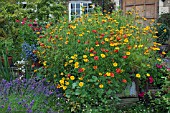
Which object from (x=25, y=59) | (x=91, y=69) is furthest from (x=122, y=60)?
(x=25, y=59)

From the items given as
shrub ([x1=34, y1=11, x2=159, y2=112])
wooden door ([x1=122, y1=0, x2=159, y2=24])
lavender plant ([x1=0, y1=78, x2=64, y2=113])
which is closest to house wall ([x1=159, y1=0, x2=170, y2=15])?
wooden door ([x1=122, y1=0, x2=159, y2=24])

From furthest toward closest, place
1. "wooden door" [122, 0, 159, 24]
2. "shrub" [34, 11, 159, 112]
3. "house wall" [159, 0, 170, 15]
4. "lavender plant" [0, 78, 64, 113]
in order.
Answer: "wooden door" [122, 0, 159, 24], "house wall" [159, 0, 170, 15], "shrub" [34, 11, 159, 112], "lavender plant" [0, 78, 64, 113]

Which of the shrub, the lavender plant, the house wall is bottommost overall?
the lavender plant

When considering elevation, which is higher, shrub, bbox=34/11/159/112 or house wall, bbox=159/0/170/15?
house wall, bbox=159/0/170/15

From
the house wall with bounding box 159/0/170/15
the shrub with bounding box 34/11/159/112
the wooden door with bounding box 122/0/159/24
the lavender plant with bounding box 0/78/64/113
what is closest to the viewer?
the lavender plant with bounding box 0/78/64/113

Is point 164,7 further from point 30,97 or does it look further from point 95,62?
point 30,97

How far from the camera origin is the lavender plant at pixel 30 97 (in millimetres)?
3955

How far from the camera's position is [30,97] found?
171 inches

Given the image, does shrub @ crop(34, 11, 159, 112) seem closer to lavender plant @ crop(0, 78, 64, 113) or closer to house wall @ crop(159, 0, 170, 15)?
lavender plant @ crop(0, 78, 64, 113)

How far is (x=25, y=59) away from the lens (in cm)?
549

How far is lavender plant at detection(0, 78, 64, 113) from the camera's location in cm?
396

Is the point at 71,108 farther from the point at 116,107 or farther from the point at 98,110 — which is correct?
the point at 116,107

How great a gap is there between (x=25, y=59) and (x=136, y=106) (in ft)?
7.06

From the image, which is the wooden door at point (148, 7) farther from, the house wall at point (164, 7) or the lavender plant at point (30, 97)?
the lavender plant at point (30, 97)
